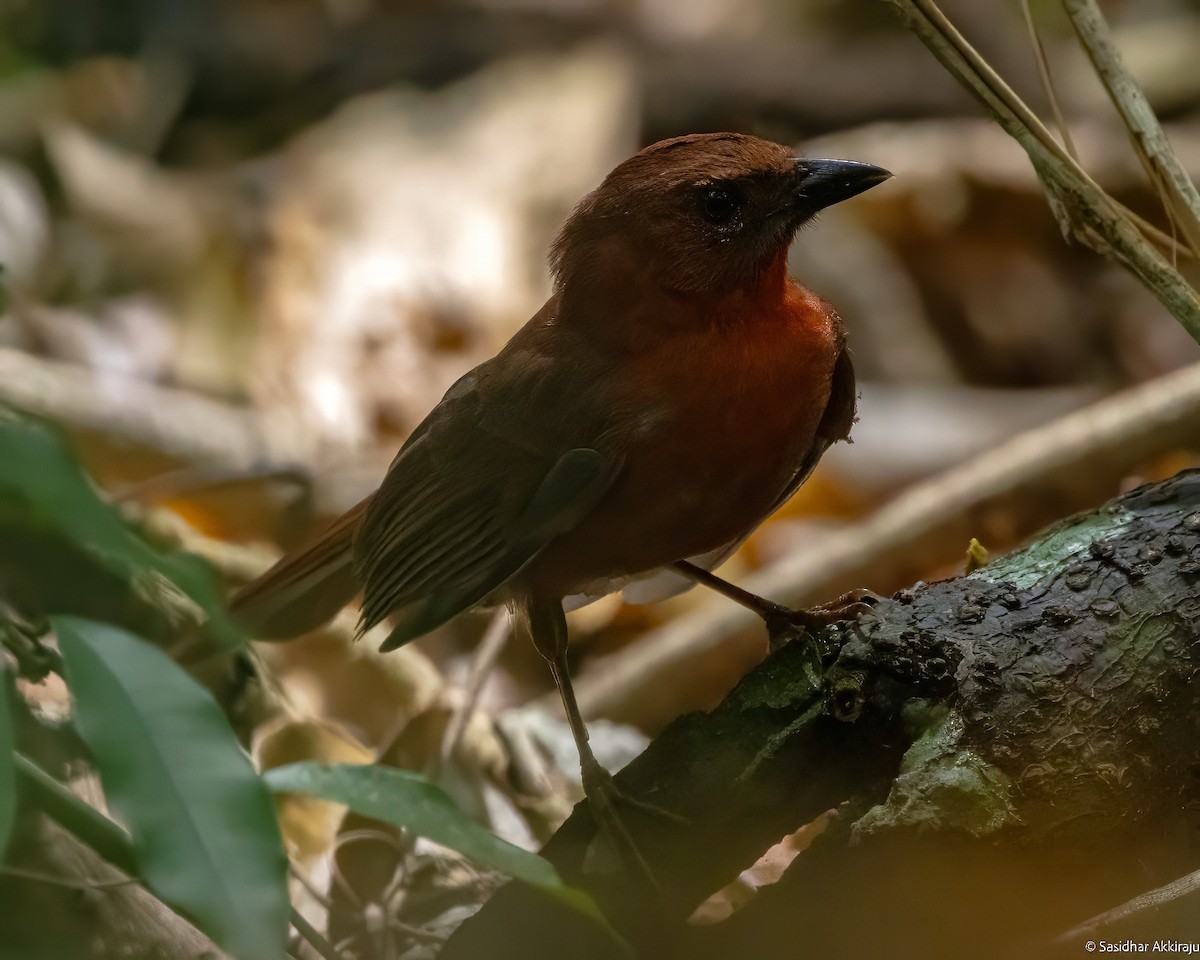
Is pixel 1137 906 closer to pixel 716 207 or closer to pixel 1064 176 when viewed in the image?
pixel 1064 176

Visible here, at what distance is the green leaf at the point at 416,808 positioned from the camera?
174 centimetres

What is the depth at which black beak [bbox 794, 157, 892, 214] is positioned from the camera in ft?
10.3

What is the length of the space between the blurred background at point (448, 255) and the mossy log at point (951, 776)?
0.96 m

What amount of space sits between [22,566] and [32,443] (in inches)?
16.8

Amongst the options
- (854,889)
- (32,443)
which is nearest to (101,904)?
(32,443)

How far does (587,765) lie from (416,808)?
1.05 meters

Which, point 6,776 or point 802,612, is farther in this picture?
Result: point 802,612

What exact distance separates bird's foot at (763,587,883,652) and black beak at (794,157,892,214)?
0.84 meters

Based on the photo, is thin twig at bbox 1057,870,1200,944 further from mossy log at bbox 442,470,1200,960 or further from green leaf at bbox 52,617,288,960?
green leaf at bbox 52,617,288,960

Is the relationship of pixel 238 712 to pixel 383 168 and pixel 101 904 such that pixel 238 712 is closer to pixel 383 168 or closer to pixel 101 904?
pixel 101 904

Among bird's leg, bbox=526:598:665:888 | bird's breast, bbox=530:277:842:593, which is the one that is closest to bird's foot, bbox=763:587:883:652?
bird's breast, bbox=530:277:842:593

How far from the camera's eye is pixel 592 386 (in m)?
3.00

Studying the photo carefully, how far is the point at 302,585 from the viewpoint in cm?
356

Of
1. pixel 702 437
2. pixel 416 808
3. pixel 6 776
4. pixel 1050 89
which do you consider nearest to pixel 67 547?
pixel 6 776
